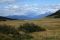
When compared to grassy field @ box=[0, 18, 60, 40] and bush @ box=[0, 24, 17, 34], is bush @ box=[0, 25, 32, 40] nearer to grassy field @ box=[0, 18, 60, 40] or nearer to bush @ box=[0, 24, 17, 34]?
bush @ box=[0, 24, 17, 34]

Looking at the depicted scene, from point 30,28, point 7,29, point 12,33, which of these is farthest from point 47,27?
point 7,29

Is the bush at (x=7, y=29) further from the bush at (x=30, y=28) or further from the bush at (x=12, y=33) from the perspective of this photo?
the bush at (x=30, y=28)

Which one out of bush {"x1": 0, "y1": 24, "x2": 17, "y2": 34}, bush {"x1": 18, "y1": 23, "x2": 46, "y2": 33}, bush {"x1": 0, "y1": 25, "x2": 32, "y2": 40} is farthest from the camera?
bush {"x1": 18, "y1": 23, "x2": 46, "y2": 33}

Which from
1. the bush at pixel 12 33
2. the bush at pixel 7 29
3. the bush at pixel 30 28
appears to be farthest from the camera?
the bush at pixel 30 28

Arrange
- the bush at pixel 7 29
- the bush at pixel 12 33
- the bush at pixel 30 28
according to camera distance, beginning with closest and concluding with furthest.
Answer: the bush at pixel 12 33
the bush at pixel 7 29
the bush at pixel 30 28

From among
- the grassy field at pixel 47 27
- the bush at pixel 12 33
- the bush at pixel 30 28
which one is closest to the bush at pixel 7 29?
the bush at pixel 12 33

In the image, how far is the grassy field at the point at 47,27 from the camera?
1020 cm

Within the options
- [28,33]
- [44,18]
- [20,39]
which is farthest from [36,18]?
[20,39]

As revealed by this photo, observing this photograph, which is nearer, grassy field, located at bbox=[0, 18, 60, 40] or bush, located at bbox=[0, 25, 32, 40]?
bush, located at bbox=[0, 25, 32, 40]

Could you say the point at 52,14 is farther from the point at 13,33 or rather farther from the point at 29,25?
the point at 13,33

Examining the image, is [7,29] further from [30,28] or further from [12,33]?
[30,28]

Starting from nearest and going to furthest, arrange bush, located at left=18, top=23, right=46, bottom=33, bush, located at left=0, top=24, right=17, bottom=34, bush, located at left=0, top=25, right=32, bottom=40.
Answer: bush, located at left=0, top=25, right=32, bottom=40 → bush, located at left=0, top=24, right=17, bottom=34 → bush, located at left=18, top=23, right=46, bottom=33

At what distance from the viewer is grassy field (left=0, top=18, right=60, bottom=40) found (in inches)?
401

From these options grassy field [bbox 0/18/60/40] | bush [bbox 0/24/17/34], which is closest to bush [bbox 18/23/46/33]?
grassy field [bbox 0/18/60/40]
